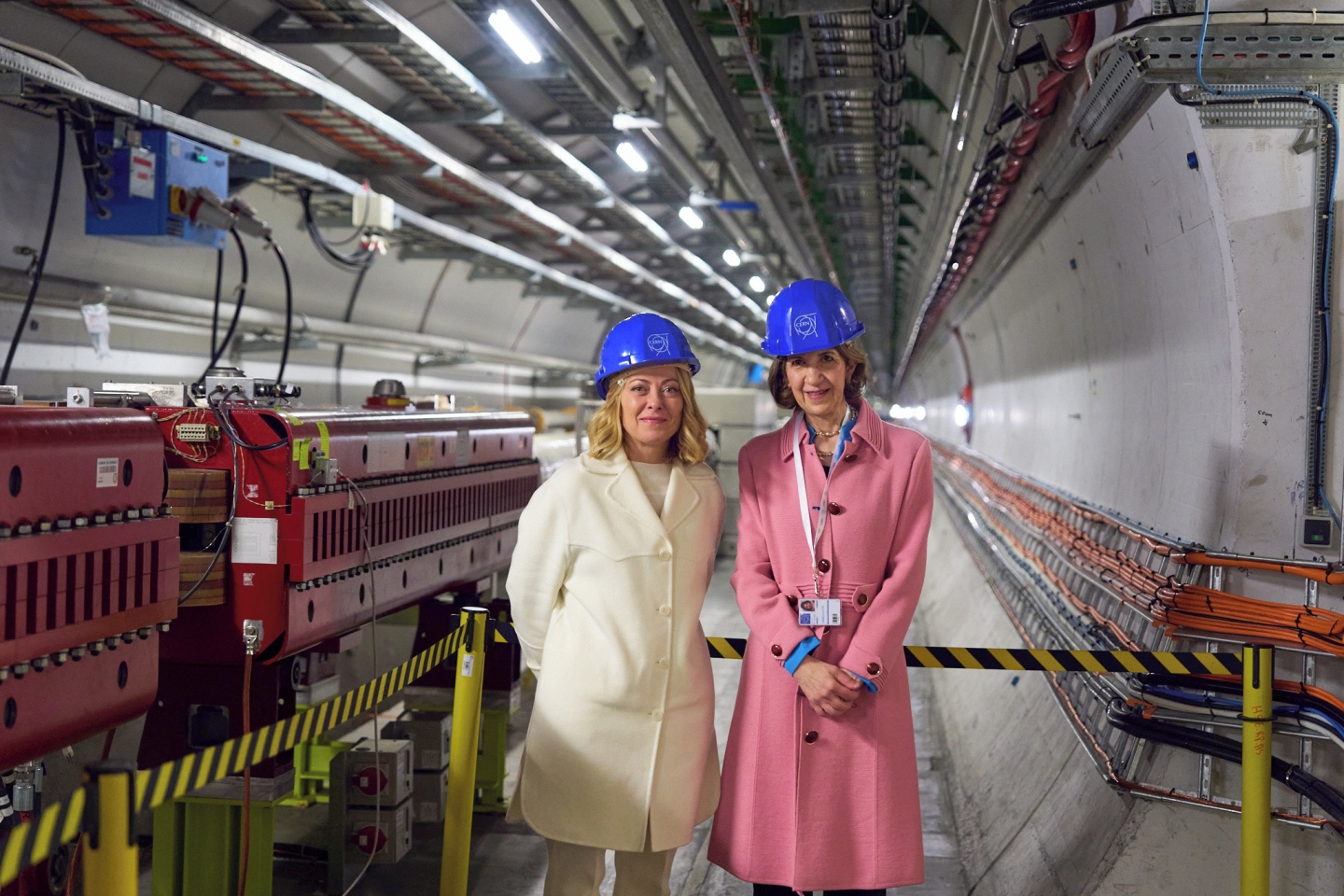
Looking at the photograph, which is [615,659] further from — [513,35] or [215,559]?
[513,35]

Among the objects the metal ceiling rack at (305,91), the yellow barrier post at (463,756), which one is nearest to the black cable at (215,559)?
the yellow barrier post at (463,756)

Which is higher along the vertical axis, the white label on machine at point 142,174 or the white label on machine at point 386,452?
the white label on machine at point 142,174

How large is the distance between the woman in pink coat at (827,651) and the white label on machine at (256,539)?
1.26m

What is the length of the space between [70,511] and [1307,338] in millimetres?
2761

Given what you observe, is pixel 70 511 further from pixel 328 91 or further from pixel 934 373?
pixel 934 373

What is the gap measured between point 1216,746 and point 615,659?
1551 millimetres

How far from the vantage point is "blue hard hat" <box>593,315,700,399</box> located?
2189mm

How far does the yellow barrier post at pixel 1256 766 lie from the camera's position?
7.63 ft

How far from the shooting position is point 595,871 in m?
2.19

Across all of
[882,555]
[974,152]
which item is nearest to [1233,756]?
[882,555]

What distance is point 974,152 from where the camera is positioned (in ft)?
18.7

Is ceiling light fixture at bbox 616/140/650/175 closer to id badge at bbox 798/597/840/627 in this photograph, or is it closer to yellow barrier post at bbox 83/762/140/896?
id badge at bbox 798/597/840/627

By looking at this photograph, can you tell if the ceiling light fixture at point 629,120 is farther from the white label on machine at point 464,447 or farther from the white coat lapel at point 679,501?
the white coat lapel at point 679,501

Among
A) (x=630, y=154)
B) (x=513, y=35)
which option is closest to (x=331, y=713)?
(x=513, y=35)
